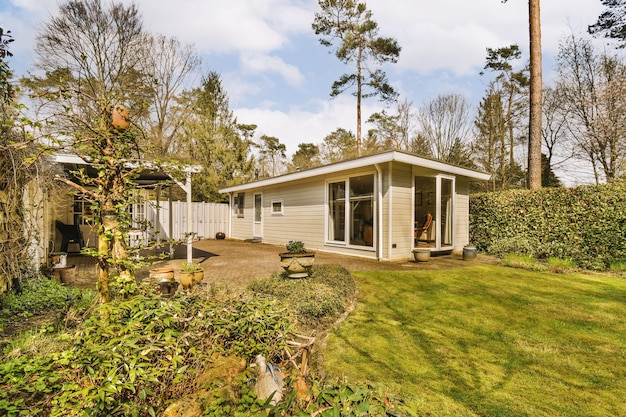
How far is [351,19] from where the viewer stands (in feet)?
50.9

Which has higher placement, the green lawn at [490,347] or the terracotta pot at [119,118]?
the terracotta pot at [119,118]

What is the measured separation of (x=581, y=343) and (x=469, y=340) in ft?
3.94

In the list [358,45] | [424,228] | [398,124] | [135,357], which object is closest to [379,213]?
[424,228]

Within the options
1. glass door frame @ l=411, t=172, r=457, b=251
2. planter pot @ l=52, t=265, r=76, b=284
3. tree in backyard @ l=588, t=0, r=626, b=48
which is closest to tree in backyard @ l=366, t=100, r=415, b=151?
tree in backyard @ l=588, t=0, r=626, b=48

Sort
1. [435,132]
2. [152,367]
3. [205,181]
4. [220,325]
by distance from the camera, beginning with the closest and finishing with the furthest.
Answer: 1. [152,367]
2. [220,325]
3. [205,181]
4. [435,132]

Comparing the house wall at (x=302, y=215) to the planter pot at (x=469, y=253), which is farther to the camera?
the house wall at (x=302, y=215)

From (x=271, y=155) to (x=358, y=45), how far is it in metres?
14.6

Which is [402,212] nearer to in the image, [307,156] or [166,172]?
[166,172]

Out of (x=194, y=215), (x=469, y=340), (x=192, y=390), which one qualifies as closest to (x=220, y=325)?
(x=192, y=390)

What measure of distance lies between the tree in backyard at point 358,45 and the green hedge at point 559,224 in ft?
26.0

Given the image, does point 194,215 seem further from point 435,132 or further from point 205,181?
point 435,132

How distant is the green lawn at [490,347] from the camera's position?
2395 millimetres

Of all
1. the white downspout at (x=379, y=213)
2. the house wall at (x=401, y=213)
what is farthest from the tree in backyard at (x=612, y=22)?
the white downspout at (x=379, y=213)

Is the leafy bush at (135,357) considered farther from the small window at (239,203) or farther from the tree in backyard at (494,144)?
the tree in backyard at (494,144)
